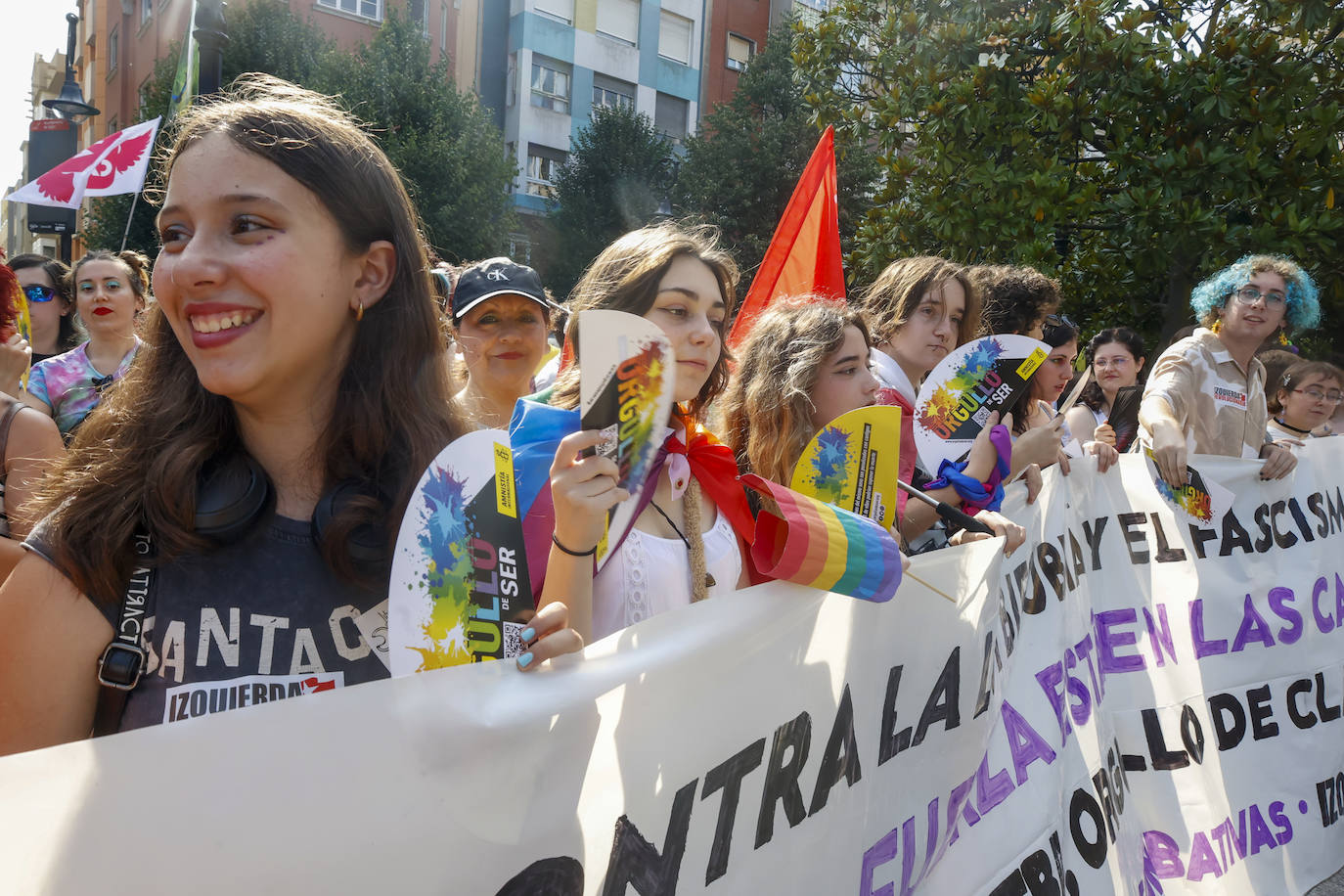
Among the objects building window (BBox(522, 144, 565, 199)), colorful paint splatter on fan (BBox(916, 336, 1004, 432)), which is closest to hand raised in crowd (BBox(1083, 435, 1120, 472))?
colorful paint splatter on fan (BBox(916, 336, 1004, 432))

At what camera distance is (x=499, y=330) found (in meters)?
3.38

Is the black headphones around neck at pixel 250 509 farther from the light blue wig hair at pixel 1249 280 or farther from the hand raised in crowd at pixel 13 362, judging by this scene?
the light blue wig hair at pixel 1249 280

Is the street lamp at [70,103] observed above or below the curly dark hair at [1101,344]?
above

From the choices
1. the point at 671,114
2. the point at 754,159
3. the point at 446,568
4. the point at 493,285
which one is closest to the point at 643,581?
the point at 446,568

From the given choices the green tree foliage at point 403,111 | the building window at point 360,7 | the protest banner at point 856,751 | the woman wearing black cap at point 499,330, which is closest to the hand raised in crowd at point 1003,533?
the protest banner at point 856,751

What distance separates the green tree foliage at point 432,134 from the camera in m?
18.8

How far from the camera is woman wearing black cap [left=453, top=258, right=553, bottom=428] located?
11.1 ft

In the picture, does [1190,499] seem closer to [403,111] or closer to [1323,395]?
[1323,395]

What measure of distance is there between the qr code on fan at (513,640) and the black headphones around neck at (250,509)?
0.20 metres

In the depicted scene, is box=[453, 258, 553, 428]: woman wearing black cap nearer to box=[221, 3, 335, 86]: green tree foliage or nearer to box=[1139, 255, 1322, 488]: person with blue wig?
box=[1139, 255, 1322, 488]: person with blue wig

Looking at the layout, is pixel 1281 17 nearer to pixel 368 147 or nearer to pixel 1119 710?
pixel 1119 710

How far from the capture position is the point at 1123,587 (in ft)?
10.3

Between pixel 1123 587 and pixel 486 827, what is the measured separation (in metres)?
2.46

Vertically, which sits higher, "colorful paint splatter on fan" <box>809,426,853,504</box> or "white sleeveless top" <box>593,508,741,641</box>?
"colorful paint splatter on fan" <box>809,426,853,504</box>
